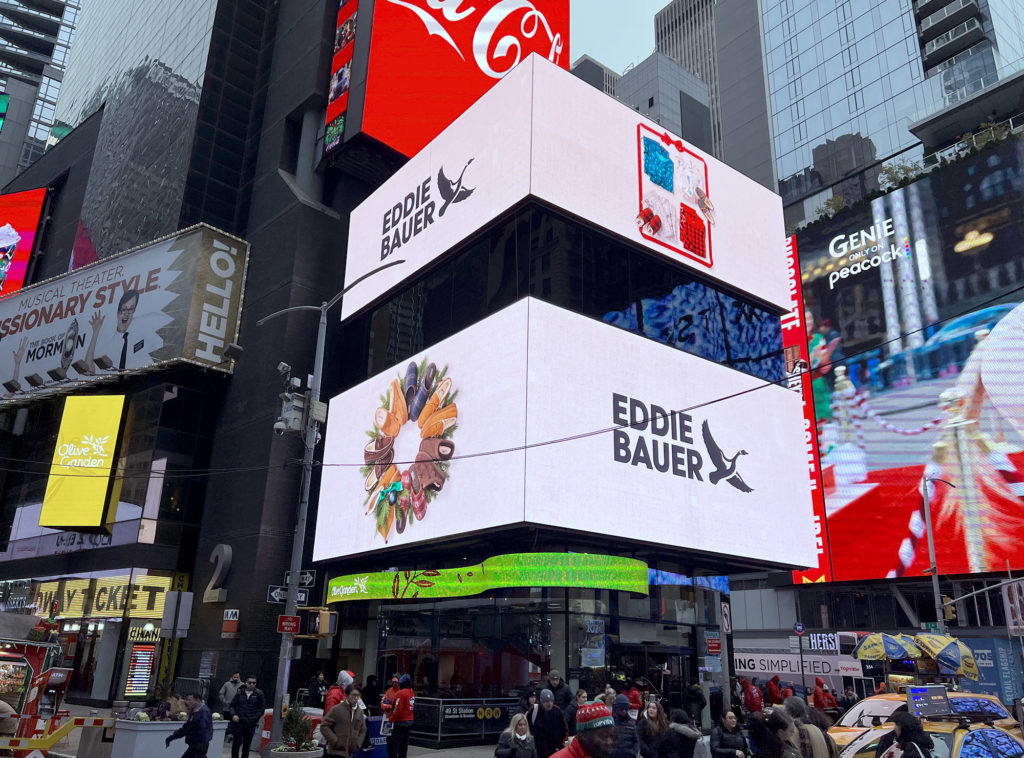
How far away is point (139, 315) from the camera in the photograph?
123ft

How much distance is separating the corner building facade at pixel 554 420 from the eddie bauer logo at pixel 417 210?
0.09 m

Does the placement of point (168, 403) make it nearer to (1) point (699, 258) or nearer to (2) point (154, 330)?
(2) point (154, 330)

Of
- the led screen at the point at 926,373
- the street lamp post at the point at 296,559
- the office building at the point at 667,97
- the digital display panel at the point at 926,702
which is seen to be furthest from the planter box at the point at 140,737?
the office building at the point at 667,97

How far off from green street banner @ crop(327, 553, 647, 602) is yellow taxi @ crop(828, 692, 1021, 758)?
8.75 meters

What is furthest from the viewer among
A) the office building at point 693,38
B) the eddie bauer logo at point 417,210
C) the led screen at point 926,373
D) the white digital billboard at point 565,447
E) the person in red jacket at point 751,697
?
the office building at point 693,38

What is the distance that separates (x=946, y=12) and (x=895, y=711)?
248 ft

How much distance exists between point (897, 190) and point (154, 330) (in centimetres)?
4460

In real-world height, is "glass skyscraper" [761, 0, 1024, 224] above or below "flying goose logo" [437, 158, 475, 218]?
above

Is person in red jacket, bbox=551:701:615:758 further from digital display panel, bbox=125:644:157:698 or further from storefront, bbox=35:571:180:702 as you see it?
digital display panel, bbox=125:644:157:698

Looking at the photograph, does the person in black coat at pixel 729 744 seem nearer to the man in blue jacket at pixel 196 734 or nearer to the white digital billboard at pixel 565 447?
the man in blue jacket at pixel 196 734

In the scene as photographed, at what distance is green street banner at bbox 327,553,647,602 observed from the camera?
22.8m

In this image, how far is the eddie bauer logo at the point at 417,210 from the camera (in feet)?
94.5

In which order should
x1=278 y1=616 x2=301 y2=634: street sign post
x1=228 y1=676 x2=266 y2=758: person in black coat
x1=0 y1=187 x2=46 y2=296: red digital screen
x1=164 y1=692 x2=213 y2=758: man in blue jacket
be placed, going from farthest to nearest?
1. x1=0 y1=187 x2=46 y2=296: red digital screen
2. x1=228 y1=676 x2=266 y2=758: person in black coat
3. x1=278 y1=616 x2=301 y2=634: street sign post
4. x1=164 y1=692 x2=213 y2=758: man in blue jacket

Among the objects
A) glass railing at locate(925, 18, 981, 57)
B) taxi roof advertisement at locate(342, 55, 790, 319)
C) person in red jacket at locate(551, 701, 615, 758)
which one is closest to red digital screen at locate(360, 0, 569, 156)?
taxi roof advertisement at locate(342, 55, 790, 319)
